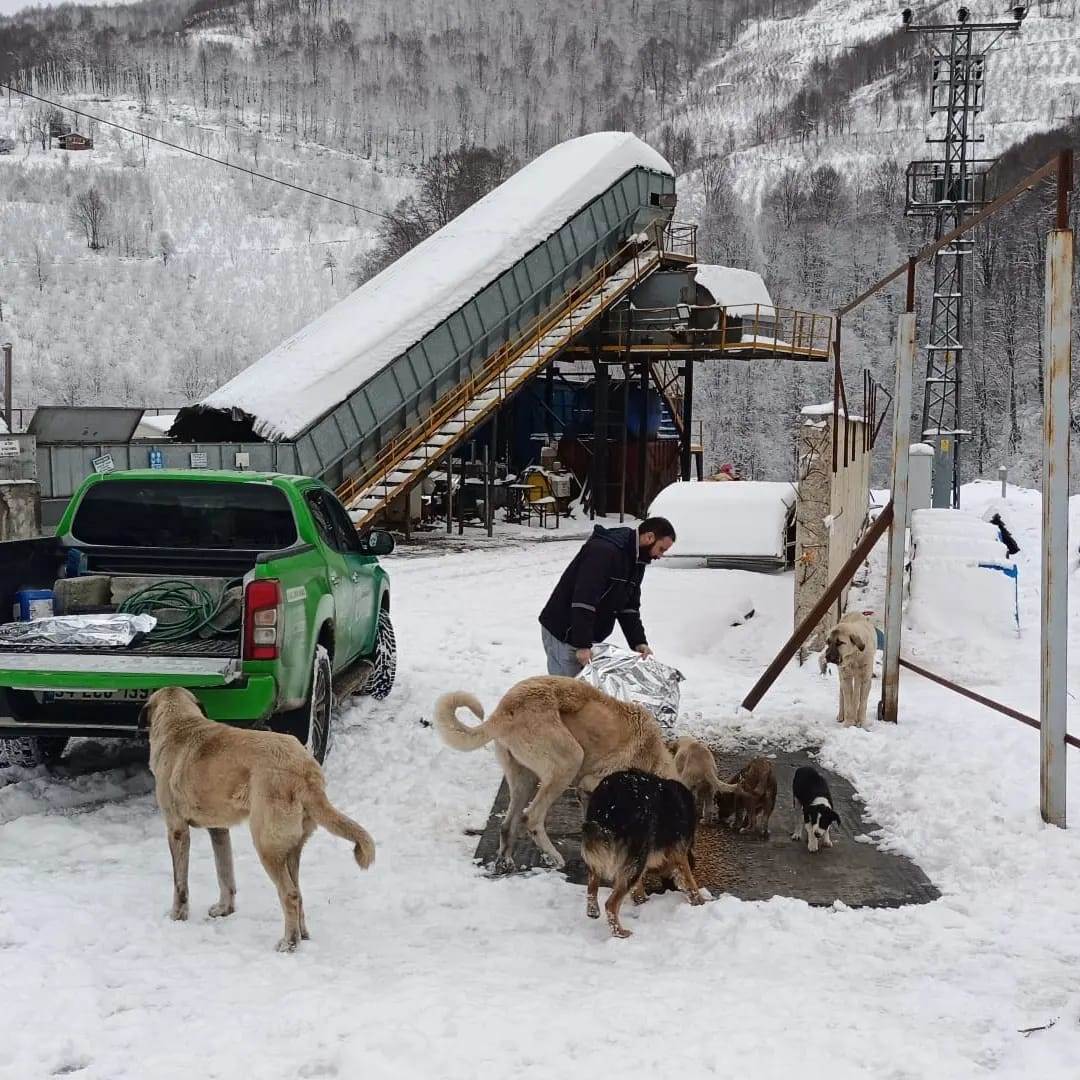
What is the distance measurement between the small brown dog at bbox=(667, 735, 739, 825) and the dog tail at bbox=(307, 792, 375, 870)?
7.71ft

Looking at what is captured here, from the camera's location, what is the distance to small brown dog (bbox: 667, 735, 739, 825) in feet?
21.6

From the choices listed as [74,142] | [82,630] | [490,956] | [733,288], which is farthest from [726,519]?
[74,142]

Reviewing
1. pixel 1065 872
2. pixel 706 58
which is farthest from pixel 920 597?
pixel 706 58

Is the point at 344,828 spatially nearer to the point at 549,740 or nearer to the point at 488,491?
the point at 549,740

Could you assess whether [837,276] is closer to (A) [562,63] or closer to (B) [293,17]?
(A) [562,63]

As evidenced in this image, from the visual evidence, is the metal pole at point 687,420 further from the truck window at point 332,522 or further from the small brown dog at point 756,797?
the small brown dog at point 756,797

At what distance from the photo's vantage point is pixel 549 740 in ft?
19.2

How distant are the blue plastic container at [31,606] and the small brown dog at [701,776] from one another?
4.10 m

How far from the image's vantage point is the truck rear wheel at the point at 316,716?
6.95 meters

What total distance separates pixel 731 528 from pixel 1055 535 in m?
11.9

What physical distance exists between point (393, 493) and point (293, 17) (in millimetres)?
168382

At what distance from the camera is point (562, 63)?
151125 mm

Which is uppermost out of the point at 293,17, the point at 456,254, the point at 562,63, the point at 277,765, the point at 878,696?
the point at 293,17

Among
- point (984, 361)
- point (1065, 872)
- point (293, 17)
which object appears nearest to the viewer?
point (1065, 872)
